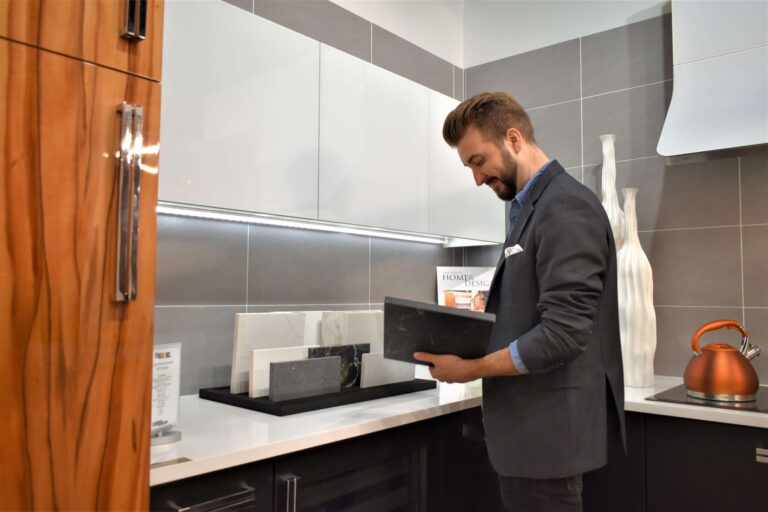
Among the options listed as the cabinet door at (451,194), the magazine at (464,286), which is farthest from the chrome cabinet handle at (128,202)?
the magazine at (464,286)

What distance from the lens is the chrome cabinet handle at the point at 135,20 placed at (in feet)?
3.66

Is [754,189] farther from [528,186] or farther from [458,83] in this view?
[458,83]

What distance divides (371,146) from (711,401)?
1415mm

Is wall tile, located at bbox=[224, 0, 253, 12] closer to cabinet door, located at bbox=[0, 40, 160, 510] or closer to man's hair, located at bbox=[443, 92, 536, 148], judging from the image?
man's hair, located at bbox=[443, 92, 536, 148]

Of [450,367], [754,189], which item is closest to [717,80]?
[754,189]

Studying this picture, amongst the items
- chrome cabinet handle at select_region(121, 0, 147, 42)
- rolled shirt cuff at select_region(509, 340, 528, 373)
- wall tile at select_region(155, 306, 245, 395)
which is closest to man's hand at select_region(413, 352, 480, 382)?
rolled shirt cuff at select_region(509, 340, 528, 373)

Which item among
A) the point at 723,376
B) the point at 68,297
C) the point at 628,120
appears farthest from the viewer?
the point at 628,120

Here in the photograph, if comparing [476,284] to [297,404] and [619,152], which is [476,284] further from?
[297,404]

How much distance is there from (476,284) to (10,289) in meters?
2.30

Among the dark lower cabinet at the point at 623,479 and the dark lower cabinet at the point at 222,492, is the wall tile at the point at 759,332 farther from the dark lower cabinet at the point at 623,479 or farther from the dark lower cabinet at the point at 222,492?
the dark lower cabinet at the point at 222,492

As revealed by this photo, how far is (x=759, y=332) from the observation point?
239 cm

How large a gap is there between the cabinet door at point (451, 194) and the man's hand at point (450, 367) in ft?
3.32

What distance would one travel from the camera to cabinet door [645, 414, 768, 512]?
1.82 meters

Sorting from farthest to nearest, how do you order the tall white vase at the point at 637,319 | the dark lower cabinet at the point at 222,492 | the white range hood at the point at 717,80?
the tall white vase at the point at 637,319 < the white range hood at the point at 717,80 < the dark lower cabinet at the point at 222,492
